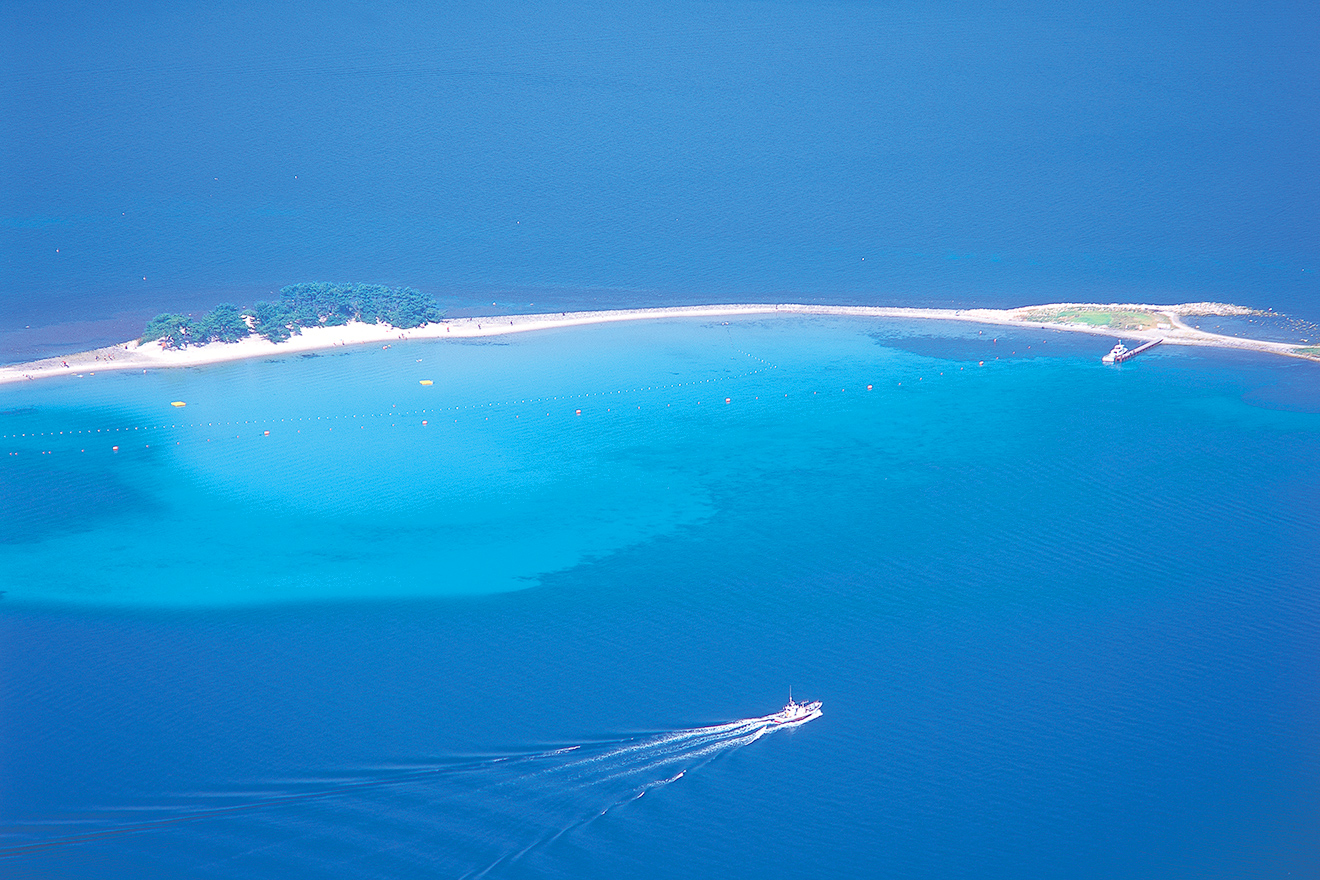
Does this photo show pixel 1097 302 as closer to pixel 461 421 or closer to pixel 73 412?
pixel 461 421

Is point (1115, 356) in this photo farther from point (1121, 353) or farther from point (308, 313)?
point (308, 313)

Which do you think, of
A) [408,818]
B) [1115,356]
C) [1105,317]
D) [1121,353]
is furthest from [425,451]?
[1105,317]

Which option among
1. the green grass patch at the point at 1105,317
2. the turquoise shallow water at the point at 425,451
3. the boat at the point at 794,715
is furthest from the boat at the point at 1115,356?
the boat at the point at 794,715

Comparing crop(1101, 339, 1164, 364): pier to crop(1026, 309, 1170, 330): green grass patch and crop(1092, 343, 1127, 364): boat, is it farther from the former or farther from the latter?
crop(1026, 309, 1170, 330): green grass patch

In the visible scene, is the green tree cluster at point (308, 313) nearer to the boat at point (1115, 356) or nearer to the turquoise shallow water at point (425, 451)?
the turquoise shallow water at point (425, 451)

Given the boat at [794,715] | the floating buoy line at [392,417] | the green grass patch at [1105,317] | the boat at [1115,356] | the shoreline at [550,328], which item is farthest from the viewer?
the green grass patch at [1105,317]

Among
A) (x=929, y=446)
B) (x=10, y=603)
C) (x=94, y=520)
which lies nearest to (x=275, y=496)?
(x=94, y=520)

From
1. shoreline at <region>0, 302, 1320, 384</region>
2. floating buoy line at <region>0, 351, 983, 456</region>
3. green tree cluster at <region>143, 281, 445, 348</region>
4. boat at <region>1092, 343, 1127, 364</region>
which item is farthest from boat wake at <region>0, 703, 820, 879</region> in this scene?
boat at <region>1092, 343, 1127, 364</region>
